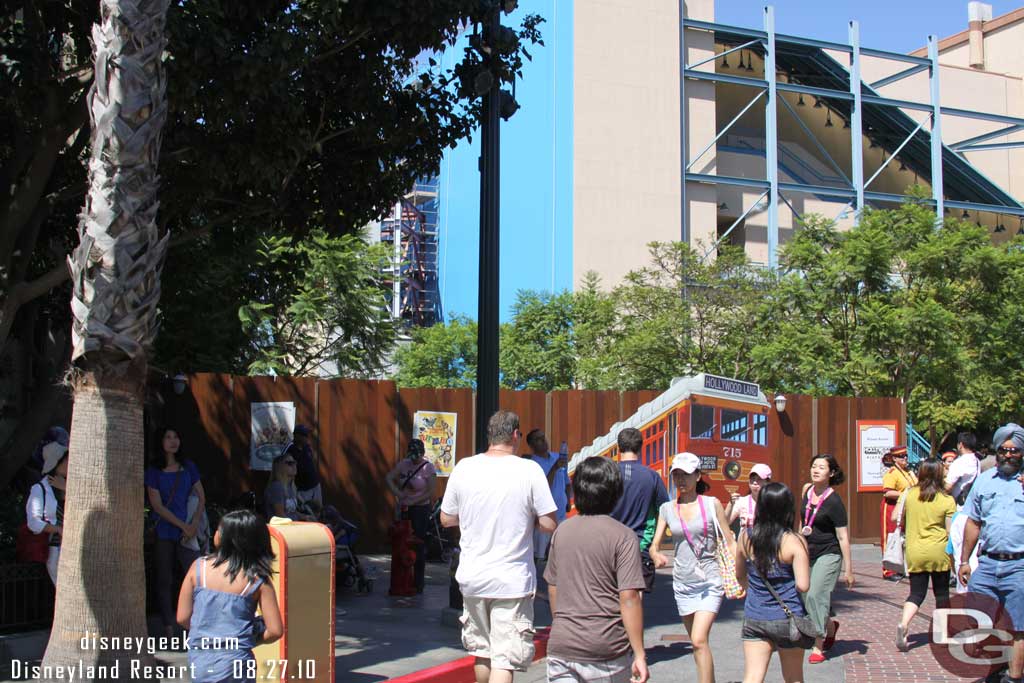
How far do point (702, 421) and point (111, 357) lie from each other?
37.2 feet

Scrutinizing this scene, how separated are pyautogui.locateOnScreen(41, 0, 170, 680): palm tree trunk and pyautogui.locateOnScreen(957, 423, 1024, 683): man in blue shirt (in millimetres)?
6178

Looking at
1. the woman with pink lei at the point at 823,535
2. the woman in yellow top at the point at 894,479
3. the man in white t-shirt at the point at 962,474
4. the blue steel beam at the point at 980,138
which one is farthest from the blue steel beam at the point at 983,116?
the woman with pink lei at the point at 823,535

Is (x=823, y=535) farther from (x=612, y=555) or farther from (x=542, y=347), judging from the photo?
(x=542, y=347)

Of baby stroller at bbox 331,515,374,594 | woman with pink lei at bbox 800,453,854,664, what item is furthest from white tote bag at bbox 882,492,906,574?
baby stroller at bbox 331,515,374,594

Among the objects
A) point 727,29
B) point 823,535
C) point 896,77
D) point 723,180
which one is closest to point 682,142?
point 723,180

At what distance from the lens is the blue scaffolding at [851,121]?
42281mm

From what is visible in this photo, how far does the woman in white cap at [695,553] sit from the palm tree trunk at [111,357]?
365 cm

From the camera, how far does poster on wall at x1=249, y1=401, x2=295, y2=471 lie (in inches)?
567

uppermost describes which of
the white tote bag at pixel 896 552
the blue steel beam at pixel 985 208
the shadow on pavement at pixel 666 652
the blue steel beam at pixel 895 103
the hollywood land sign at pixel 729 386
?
the blue steel beam at pixel 895 103

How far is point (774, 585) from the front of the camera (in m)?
6.52

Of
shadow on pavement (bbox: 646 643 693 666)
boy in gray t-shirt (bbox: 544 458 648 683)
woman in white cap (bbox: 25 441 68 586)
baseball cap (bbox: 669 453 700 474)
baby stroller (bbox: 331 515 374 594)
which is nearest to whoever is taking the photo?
boy in gray t-shirt (bbox: 544 458 648 683)

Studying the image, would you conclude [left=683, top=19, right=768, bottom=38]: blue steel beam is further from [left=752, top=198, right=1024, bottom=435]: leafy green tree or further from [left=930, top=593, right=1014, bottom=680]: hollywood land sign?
[left=930, top=593, right=1014, bottom=680]: hollywood land sign

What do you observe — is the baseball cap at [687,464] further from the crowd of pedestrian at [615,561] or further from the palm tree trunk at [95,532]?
the palm tree trunk at [95,532]

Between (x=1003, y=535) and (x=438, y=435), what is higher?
(x=438, y=435)
